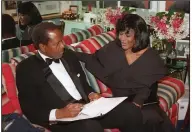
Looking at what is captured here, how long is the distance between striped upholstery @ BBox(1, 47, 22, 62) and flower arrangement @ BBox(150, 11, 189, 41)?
1292mm

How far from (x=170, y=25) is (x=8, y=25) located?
1484 mm

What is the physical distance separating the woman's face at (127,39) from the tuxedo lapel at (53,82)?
58cm

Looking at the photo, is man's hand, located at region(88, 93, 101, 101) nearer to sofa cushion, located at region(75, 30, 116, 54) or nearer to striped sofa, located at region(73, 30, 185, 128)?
striped sofa, located at region(73, 30, 185, 128)

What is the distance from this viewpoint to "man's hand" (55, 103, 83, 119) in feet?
6.45

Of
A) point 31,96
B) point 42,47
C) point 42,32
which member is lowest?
point 31,96

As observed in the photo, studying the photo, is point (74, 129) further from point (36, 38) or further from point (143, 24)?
point (143, 24)

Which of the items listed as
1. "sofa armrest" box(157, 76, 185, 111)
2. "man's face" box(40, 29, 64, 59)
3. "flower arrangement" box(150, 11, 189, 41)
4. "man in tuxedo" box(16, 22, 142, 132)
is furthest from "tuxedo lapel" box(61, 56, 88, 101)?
"flower arrangement" box(150, 11, 189, 41)

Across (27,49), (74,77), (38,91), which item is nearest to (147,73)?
(74,77)

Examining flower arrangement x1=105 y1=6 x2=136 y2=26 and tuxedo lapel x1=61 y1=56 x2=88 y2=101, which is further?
flower arrangement x1=105 y1=6 x2=136 y2=26

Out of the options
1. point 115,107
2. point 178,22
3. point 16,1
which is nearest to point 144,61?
point 115,107

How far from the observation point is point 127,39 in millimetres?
2314

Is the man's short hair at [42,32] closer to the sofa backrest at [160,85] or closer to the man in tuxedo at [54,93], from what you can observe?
the man in tuxedo at [54,93]

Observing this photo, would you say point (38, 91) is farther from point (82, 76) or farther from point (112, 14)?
point (112, 14)

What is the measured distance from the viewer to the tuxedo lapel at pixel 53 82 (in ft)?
6.93
